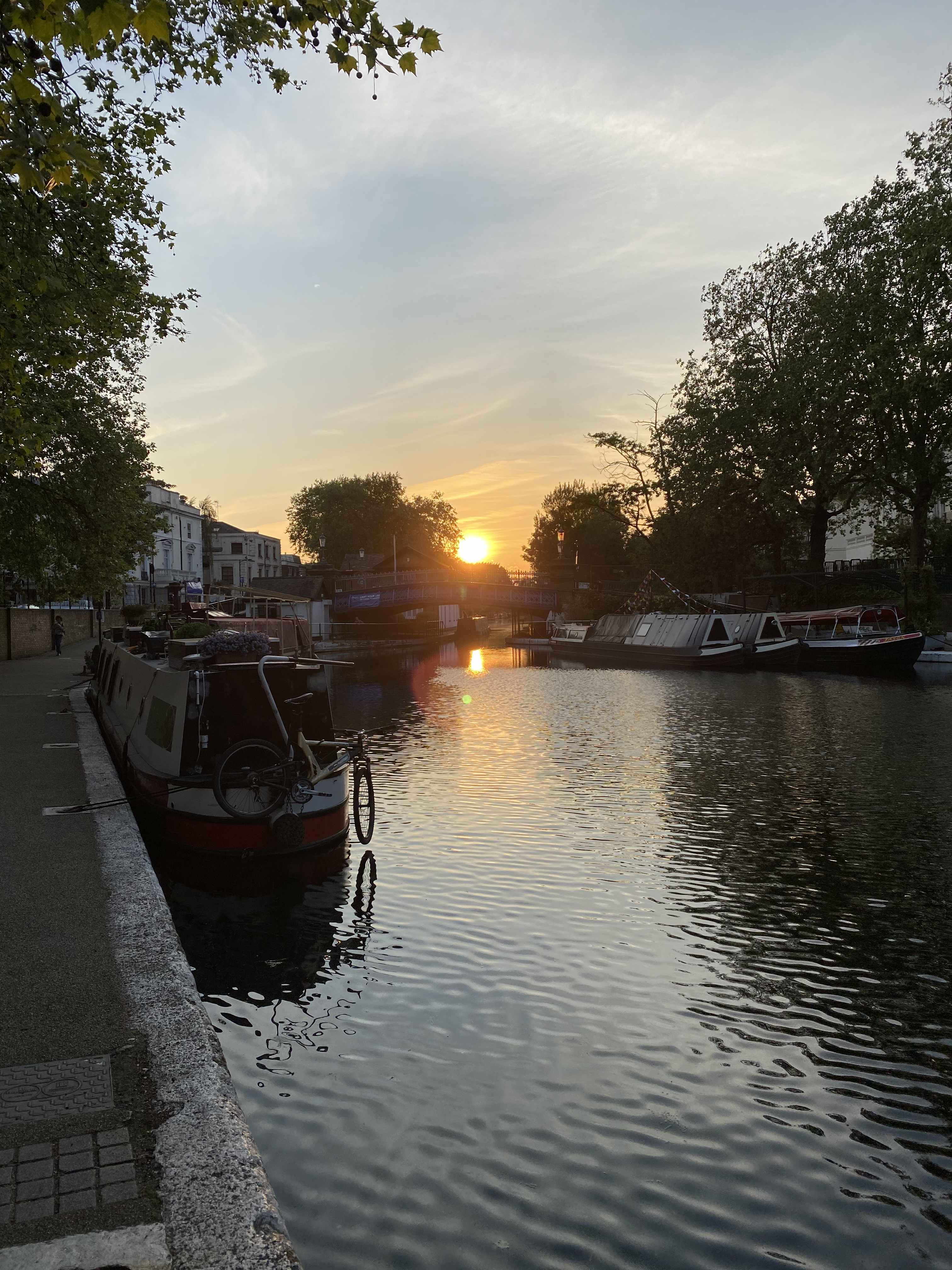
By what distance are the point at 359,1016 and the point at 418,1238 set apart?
2.64m

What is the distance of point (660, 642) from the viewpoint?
45500 mm

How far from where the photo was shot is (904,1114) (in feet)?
18.1

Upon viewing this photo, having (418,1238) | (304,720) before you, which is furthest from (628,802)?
(418,1238)

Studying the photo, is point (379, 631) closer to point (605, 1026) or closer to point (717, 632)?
point (717, 632)

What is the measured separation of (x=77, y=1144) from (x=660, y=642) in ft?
141

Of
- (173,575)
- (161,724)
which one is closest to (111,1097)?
(161,724)

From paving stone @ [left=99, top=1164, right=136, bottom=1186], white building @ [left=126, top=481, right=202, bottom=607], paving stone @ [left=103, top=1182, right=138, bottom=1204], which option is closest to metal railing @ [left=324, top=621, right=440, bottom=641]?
white building @ [left=126, top=481, right=202, bottom=607]

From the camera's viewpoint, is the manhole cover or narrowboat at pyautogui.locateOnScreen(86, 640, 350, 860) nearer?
the manhole cover

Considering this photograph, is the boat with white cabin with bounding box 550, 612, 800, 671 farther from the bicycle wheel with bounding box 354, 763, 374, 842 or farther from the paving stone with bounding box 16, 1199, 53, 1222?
the paving stone with bounding box 16, 1199, 53, 1222

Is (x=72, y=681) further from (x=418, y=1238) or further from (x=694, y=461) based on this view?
(x=694, y=461)

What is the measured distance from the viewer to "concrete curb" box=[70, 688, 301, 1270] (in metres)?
3.22

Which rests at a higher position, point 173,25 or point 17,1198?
point 173,25

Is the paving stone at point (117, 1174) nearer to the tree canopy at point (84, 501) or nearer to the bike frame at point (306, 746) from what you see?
the bike frame at point (306, 746)

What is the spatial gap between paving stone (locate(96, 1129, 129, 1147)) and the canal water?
3.64ft
